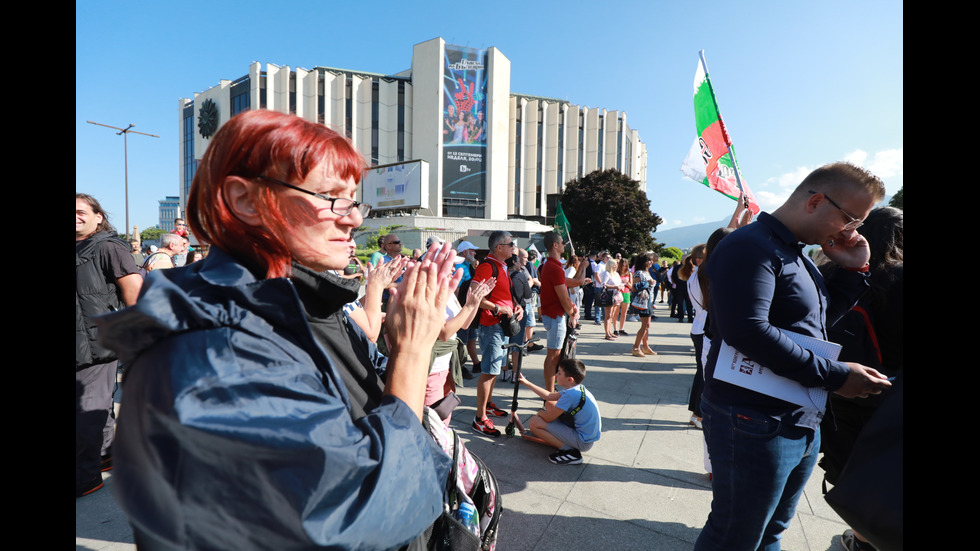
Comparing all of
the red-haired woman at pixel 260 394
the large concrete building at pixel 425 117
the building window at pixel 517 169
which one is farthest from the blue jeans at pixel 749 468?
the building window at pixel 517 169

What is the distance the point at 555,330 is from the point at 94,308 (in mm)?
4062

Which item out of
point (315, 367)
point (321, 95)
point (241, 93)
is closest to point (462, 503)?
point (315, 367)

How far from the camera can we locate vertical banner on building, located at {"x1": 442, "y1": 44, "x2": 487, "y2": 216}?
45281 mm

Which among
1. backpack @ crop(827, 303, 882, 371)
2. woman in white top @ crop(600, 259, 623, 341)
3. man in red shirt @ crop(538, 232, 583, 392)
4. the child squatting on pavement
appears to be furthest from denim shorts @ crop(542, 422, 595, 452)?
woman in white top @ crop(600, 259, 623, 341)

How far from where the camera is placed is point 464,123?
45688 mm

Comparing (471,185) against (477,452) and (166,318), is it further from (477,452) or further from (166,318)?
(166,318)

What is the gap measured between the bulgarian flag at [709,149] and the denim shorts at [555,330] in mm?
2028

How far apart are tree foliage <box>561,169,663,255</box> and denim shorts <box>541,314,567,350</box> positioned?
3167cm

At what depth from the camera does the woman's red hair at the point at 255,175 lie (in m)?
0.98

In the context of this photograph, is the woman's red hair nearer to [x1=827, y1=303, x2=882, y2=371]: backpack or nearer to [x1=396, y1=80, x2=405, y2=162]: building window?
[x1=827, y1=303, x2=882, y2=371]: backpack
